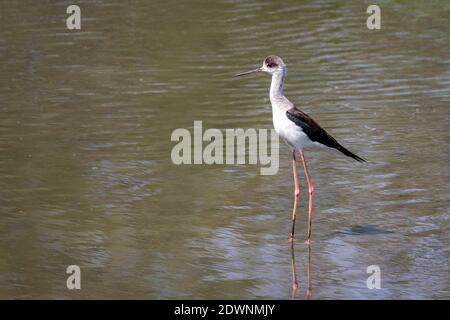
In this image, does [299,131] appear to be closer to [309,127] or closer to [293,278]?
[309,127]

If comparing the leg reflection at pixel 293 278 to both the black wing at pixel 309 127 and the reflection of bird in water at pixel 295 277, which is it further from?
the black wing at pixel 309 127

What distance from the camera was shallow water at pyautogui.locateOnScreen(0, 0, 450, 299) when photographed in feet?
Answer: 27.8

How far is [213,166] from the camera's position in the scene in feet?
37.1

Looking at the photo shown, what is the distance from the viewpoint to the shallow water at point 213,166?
8484 millimetres

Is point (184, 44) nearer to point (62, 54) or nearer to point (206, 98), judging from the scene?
point (62, 54)

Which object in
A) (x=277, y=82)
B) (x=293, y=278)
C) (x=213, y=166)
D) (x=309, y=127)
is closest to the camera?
(x=293, y=278)

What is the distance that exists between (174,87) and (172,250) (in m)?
5.83

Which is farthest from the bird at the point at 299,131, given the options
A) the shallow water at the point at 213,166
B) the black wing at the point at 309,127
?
the shallow water at the point at 213,166

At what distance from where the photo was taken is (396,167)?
11031 mm

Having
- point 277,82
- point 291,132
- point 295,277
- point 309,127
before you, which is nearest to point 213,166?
point 277,82
